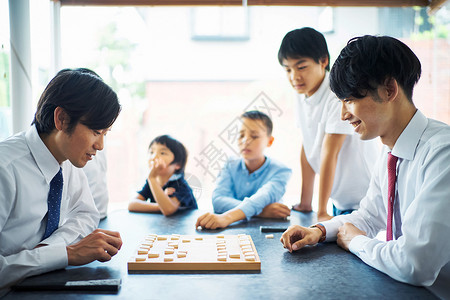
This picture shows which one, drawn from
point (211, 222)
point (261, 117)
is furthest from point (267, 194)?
point (261, 117)

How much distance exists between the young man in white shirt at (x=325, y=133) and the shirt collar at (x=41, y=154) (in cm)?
108

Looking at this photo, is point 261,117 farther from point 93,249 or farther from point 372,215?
point 93,249

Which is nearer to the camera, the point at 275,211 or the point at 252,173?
the point at 275,211

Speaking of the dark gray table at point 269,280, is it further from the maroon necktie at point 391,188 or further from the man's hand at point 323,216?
the man's hand at point 323,216

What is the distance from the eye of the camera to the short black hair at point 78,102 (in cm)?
112

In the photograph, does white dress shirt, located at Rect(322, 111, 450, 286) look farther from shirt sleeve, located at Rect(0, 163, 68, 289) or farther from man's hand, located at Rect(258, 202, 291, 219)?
shirt sleeve, located at Rect(0, 163, 68, 289)

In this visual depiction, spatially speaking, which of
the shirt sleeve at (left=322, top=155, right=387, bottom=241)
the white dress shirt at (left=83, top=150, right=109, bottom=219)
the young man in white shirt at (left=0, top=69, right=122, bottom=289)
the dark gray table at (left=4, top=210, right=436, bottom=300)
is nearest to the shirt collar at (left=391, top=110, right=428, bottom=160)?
the shirt sleeve at (left=322, top=155, right=387, bottom=241)

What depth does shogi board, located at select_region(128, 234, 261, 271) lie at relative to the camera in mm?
984

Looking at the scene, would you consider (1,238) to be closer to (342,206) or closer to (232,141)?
(342,206)

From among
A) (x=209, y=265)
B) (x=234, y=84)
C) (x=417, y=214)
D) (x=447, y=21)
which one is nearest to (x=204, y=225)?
(x=209, y=265)

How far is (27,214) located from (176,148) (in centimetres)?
113

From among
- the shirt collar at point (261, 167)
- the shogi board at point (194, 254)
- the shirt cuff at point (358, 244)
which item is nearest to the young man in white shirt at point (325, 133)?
the shirt collar at point (261, 167)

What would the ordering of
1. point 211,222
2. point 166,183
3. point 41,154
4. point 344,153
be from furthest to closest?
1. point 166,183
2. point 344,153
3. point 211,222
4. point 41,154

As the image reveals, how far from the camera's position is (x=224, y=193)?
77.4 inches
